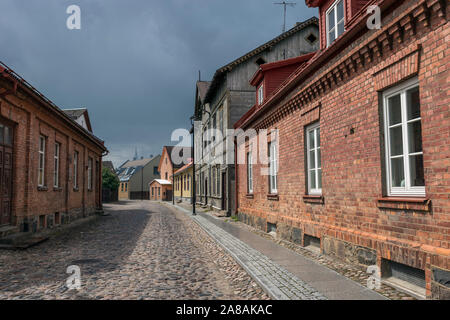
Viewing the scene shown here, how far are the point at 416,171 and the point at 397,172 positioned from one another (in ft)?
A: 1.44

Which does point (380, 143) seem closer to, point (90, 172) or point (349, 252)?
point (349, 252)

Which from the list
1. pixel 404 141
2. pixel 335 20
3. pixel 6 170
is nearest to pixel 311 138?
pixel 335 20

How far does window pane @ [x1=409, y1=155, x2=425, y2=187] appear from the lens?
16.8ft

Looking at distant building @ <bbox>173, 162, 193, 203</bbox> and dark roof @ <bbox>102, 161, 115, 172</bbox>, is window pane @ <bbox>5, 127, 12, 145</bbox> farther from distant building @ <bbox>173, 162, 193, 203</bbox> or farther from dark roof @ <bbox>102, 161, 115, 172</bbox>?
dark roof @ <bbox>102, 161, 115, 172</bbox>

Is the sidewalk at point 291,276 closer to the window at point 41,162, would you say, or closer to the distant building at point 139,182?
the window at point 41,162

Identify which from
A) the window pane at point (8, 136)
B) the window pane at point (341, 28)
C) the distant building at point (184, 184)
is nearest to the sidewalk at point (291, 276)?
the window pane at point (341, 28)

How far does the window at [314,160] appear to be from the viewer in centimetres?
849

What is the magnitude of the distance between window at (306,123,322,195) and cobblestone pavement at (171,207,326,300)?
2.08m

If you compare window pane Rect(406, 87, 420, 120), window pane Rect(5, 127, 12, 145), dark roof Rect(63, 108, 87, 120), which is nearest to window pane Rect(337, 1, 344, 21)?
window pane Rect(406, 87, 420, 120)

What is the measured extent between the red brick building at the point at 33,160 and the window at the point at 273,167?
7.59m

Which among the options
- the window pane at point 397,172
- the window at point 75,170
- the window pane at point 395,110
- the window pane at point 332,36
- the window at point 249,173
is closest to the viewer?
the window pane at point 397,172

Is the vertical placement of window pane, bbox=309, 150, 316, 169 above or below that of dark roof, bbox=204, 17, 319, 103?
below

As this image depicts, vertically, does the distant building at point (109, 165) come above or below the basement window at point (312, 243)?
above

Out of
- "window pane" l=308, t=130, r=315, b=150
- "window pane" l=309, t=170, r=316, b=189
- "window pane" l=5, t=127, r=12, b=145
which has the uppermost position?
"window pane" l=5, t=127, r=12, b=145
